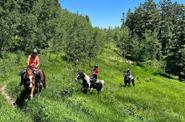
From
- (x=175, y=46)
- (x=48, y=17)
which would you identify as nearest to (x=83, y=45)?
(x=48, y=17)

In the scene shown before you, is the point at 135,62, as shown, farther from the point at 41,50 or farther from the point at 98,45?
the point at 41,50

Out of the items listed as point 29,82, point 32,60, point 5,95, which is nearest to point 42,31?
point 5,95

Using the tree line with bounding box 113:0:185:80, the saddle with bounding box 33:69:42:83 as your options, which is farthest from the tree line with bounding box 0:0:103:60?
the saddle with bounding box 33:69:42:83

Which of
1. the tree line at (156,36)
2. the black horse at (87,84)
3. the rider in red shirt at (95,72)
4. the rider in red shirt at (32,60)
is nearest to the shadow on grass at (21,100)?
the rider in red shirt at (32,60)

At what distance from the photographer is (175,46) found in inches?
4673

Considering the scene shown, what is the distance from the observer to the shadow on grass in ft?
92.1

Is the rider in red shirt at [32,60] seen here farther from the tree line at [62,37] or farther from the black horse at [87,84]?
the tree line at [62,37]

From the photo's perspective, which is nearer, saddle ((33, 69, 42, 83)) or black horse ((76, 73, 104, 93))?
saddle ((33, 69, 42, 83))

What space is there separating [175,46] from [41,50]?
4189 centimetres

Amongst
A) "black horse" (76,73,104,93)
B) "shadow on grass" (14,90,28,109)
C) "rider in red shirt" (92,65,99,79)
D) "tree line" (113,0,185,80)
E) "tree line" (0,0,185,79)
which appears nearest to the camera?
"shadow on grass" (14,90,28,109)

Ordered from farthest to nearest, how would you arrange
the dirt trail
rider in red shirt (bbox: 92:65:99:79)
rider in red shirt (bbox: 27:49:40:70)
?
rider in red shirt (bbox: 92:65:99:79) < rider in red shirt (bbox: 27:49:40:70) < the dirt trail

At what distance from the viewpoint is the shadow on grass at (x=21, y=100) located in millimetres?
28075

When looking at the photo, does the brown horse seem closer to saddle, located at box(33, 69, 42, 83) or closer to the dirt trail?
saddle, located at box(33, 69, 42, 83)

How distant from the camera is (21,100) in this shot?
29234 mm
